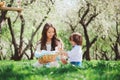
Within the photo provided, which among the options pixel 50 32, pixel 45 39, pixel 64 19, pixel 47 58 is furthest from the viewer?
pixel 64 19

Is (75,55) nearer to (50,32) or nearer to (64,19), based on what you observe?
(50,32)

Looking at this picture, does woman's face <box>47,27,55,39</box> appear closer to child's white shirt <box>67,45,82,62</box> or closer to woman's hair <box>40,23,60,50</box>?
woman's hair <box>40,23,60,50</box>

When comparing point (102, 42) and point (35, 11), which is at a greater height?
point (35, 11)

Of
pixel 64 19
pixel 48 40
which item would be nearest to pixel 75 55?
pixel 48 40

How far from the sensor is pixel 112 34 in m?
55.7

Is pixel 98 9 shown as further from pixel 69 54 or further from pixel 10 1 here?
pixel 69 54

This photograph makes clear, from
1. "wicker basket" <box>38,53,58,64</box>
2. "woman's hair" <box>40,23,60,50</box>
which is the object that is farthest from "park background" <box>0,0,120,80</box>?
"wicker basket" <box>38,53,58,64</box>

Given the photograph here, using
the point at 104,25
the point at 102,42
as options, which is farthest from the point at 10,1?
the point at 102,42

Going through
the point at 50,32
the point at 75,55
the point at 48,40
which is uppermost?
the point at 50,32

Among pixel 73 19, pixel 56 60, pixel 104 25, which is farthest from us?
pixel 73 19

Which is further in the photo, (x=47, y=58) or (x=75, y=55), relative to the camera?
(x=75, y=55)

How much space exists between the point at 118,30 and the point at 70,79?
51.2m

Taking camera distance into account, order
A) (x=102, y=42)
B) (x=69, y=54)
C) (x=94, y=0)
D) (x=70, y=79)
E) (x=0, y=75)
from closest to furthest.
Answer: (x=70, y=79) < (x=0, y=75) < (x=69, y=54) < (x=94, y=0) < (x=102, y=42)

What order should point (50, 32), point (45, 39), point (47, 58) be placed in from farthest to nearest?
point (45, 39) < point (50, 32) < point (47, 58)
